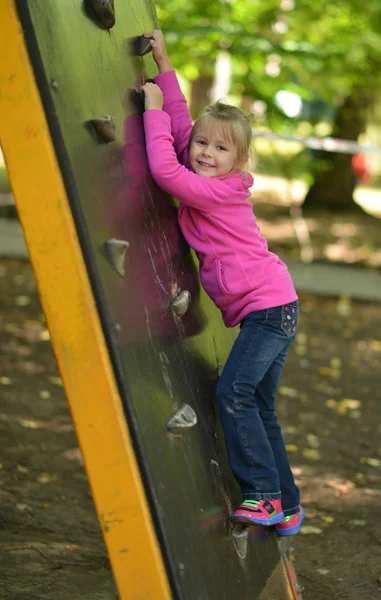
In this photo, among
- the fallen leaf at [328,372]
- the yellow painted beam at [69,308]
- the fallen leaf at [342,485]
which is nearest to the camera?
the yellow painted beam at [69,308]

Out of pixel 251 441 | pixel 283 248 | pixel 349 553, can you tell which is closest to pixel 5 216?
pixel 283 248

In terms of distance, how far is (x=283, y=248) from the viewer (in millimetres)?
11984

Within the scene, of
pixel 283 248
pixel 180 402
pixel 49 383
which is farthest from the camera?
pixel 283 248

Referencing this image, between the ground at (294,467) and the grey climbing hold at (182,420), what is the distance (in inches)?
45.7

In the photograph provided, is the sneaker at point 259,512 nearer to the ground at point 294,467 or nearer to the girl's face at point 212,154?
the ground at point 294,467

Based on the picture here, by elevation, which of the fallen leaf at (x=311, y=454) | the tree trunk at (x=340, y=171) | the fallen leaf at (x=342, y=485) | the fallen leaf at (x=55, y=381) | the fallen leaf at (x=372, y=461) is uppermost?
the fallen leaf at (x=55, y=381)

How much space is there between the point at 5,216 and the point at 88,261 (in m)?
10.4

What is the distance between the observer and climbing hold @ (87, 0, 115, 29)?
8.36ft

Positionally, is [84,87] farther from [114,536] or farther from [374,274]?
[374,274]

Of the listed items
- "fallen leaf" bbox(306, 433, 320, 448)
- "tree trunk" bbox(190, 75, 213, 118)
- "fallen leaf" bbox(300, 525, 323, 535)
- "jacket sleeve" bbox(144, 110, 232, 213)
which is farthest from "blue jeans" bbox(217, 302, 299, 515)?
"tree trunk" bbox(190, 75, 213, 118)

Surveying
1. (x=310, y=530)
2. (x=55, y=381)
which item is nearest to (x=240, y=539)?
(x=310, y=530)

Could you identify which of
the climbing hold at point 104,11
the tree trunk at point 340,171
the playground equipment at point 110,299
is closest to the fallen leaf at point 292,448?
the playground equipment at point 110,299

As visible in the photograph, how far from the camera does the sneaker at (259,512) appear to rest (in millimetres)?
2781

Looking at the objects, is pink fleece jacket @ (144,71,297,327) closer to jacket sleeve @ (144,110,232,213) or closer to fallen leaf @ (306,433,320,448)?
jacket sleeve @ (144,110,232,213)
